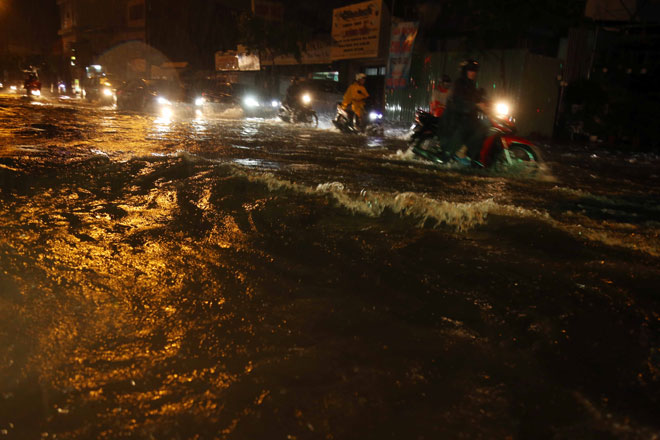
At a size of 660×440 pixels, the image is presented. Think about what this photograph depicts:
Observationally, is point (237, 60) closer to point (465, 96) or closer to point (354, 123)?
point (354, 123)

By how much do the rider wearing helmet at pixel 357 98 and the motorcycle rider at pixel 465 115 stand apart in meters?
5.81

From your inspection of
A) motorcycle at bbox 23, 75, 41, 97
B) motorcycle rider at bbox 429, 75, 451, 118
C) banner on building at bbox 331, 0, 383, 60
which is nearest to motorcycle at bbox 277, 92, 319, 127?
banner on building at bbox 331, 0, 383, 60

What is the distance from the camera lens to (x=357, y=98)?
13.6 metres

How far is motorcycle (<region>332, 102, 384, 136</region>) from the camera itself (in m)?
14.0

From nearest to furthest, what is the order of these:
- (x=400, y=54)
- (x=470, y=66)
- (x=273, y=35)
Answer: (x=470, y=66) < (x=400, y=54) < (x=273, y=35)

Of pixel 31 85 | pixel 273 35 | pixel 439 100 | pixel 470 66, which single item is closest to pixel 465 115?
pixel 470 66

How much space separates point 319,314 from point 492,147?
631 centimetres

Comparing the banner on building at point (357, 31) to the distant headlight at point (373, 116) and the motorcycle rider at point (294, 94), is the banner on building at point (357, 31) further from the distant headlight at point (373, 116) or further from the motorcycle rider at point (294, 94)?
the distant headlight at point (373, 116)

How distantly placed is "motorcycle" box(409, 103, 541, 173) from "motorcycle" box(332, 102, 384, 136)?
16.3 feet

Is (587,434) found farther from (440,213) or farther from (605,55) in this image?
(605,55)

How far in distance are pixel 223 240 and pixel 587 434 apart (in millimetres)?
2897

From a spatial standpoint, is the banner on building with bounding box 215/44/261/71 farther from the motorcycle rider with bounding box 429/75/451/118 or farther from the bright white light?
the motorcycle rider with bounding box 429/75/451/118

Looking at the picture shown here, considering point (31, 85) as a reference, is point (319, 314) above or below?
below

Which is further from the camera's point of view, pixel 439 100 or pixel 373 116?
pixel 373 116
